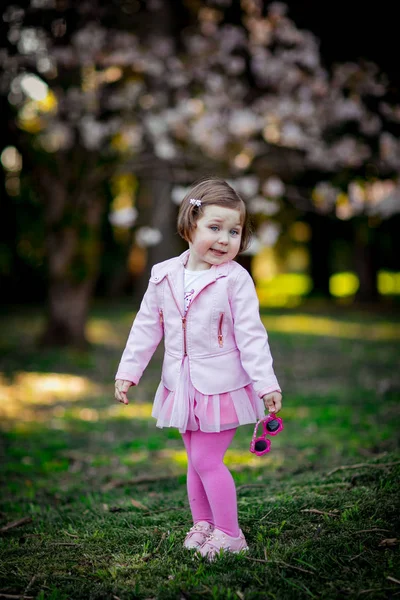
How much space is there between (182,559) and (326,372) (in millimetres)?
6813

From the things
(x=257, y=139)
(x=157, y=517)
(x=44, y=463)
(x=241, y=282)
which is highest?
(x=257, y=139)

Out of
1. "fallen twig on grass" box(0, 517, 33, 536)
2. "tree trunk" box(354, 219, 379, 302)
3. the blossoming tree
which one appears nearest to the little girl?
"fallen twig on grass" box(0, 517, 33, 536)

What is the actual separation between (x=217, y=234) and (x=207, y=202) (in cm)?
14

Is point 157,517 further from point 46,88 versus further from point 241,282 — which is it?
point 46,88

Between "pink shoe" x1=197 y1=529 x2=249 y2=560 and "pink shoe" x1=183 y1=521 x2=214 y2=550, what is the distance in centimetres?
5

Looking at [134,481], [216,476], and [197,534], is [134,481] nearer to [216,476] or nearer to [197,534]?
[197,534]

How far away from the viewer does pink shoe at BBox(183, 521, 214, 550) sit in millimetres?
2795

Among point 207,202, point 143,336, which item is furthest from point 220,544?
point 207,202

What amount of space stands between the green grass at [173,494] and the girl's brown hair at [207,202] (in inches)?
51.9

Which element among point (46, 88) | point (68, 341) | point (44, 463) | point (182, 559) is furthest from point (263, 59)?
point (182, 559)

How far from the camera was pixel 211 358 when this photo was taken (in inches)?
109

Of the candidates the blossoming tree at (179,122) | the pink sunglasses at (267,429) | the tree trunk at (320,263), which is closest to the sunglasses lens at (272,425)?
the pink sunglasses at (267,429)

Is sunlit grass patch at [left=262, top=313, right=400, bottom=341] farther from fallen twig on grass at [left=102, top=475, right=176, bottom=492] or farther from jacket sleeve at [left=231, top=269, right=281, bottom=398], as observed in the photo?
jacket sleeve at [left=231, top=269, right=281, bottom=398]

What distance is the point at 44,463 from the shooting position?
5246 millimetres
